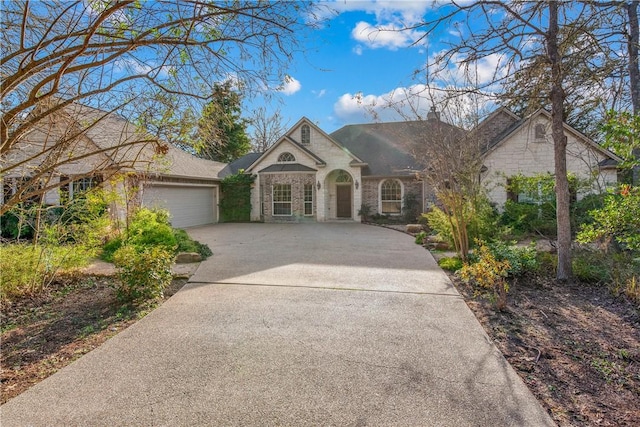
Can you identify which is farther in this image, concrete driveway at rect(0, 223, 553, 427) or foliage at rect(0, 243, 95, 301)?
foliage at rect(0, 243, 95, 301)

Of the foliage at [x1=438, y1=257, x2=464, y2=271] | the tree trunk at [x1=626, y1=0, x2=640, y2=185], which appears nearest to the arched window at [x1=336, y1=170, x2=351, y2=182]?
the foliage at [x1=438, y1=257, x2=464, y2=271]

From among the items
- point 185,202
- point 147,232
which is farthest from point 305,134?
point 147,232

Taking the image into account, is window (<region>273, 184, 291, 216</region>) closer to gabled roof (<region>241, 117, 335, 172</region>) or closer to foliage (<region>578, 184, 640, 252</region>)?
gabled roof (<region>241, 117, 335, 172</region>)

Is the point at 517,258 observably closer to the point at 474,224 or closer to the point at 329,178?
the point at 474,224

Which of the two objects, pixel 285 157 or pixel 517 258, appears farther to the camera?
pixel 285 157

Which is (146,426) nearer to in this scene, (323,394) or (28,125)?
(323,394)

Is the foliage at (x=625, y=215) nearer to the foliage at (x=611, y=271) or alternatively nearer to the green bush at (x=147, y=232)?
the foliage at (x=611, y=271)

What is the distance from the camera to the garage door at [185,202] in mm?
14212

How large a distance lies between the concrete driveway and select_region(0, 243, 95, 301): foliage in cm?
239

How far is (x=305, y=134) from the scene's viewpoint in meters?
20.0

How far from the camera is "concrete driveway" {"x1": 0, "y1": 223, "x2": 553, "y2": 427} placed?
2.57 m

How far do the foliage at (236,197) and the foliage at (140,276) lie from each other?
48.2 ft

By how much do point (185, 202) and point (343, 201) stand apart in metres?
9.13

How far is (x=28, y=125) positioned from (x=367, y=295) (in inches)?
193
